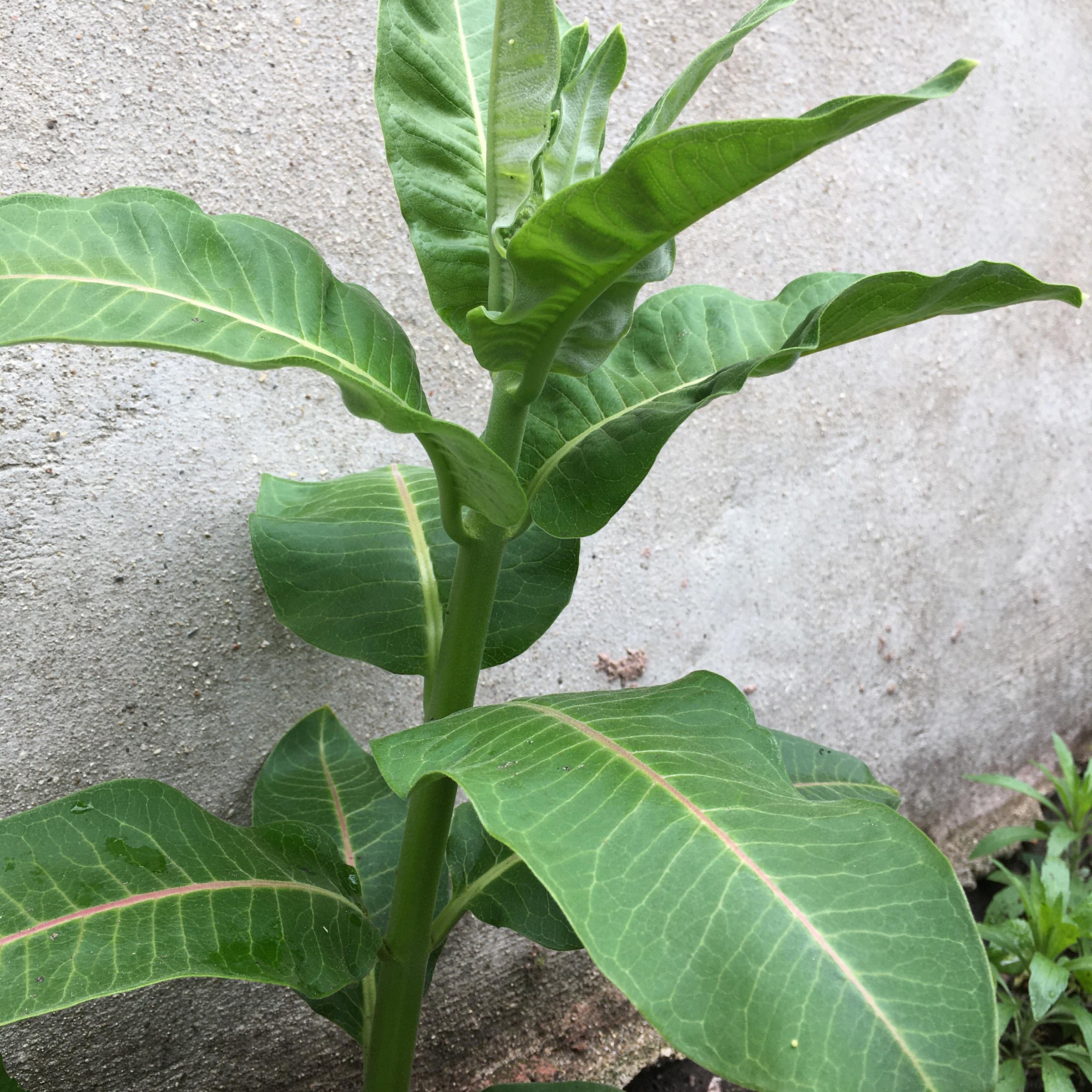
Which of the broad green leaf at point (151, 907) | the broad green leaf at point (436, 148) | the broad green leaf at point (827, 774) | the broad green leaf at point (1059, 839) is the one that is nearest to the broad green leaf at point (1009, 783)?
the broad green leaf at point (1059, 839)

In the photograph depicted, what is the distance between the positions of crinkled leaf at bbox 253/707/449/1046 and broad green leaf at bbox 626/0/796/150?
0.71 metres

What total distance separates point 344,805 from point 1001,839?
1.34 metres

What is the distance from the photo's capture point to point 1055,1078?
56.1 inches

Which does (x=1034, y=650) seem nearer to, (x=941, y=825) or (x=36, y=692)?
(x=941, y=825)

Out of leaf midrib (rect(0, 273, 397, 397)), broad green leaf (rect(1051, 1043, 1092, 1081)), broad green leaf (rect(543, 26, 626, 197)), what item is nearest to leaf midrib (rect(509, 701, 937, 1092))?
leaf midrib (rect(0, 273, 397, 397))

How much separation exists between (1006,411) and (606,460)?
1.45m

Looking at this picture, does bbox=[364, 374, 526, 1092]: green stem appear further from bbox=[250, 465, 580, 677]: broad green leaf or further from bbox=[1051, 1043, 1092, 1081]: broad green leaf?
bbox=[1051, 1043, 1092, 1081]: broad green leaf

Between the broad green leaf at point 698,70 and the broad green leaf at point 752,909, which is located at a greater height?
the broad green leaf at point 698,70

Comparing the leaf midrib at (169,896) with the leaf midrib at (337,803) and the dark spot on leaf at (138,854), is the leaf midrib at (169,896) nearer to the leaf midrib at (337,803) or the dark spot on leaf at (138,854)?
the dark spot on leaf at (138,854)

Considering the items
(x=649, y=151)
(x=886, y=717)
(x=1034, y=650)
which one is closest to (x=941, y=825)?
(x=886, y=717)

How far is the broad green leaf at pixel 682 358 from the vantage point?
2.08 ft

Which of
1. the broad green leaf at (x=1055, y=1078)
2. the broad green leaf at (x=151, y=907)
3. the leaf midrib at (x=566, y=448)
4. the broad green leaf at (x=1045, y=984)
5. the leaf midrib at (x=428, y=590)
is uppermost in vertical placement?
the leaf midrib at (x=566, y=448)

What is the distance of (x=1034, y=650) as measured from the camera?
6.66ft

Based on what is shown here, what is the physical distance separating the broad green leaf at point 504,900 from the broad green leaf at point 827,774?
27cm
